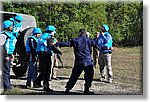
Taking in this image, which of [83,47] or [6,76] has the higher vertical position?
[83,47]

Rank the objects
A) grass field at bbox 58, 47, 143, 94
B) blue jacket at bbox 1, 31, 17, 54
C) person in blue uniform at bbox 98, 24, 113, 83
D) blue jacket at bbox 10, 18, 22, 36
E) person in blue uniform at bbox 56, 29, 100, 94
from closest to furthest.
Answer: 1. person in blue uniform at bbox 56, 29, 100, 94
2. blue jacket at bbox 1, 31, 17, 54
3. grass field at bbox 58, 47, 143, 94
4. person in blue uniform at bbox 98, 24, 113, 83
5. blue jacket at bbox 10, 18, 22, 36

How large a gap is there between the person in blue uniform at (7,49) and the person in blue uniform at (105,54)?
6.18 ft

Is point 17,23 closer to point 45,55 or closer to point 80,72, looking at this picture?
point 45,55

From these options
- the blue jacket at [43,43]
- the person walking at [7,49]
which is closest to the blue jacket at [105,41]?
the blue jacket at [43,43]

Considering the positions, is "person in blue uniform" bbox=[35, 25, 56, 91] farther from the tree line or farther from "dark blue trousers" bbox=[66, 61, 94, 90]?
"dark blue trousers" bbox=[66, 61, 94, 90]

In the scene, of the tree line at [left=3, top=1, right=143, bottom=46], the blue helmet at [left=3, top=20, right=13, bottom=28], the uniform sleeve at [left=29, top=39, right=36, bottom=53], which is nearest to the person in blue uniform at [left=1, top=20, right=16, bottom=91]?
the blue helmet at [left=3, top=20, right=13, bottom=28]

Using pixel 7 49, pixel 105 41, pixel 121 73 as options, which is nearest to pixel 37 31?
pixel 7 49

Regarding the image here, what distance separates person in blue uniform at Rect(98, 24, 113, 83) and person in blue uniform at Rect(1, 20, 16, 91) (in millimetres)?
1884

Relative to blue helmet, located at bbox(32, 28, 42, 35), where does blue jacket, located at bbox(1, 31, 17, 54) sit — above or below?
below

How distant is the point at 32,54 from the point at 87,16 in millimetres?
1448

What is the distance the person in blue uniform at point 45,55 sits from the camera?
28.0ft

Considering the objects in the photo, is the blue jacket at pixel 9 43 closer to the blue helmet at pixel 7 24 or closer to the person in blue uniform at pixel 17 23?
the blue helmet at pixel 7 24

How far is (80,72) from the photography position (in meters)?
8.37

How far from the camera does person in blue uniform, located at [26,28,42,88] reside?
8.71m
